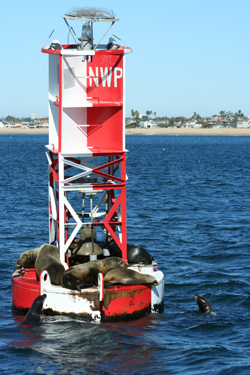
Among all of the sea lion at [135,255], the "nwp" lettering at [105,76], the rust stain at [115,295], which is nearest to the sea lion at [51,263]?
the rust stain at [115,295]

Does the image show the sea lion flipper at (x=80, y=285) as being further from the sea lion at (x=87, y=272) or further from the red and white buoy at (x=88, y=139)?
the red and white buoy at (x=88, y=139)

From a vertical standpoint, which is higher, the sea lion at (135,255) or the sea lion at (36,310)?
the sea lion at (135,255)

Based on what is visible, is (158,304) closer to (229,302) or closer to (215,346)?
(215,346)

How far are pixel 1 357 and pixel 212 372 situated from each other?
17.6ft

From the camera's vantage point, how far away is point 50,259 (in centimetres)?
1678

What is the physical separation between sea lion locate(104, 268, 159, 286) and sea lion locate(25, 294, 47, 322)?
1829mm

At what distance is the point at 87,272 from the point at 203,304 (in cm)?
450

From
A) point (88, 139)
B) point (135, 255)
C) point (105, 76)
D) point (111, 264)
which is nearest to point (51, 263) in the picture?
point (111, 264)

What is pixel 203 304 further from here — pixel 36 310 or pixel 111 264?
pixel 36 310

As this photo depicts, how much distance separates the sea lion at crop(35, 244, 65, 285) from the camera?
16.2m

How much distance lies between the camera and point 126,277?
16.2 metres

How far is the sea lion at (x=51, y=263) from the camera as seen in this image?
1623 centimetres

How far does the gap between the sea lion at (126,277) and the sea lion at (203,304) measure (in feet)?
9.18

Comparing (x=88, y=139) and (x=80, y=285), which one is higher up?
(x=88, y=139)
